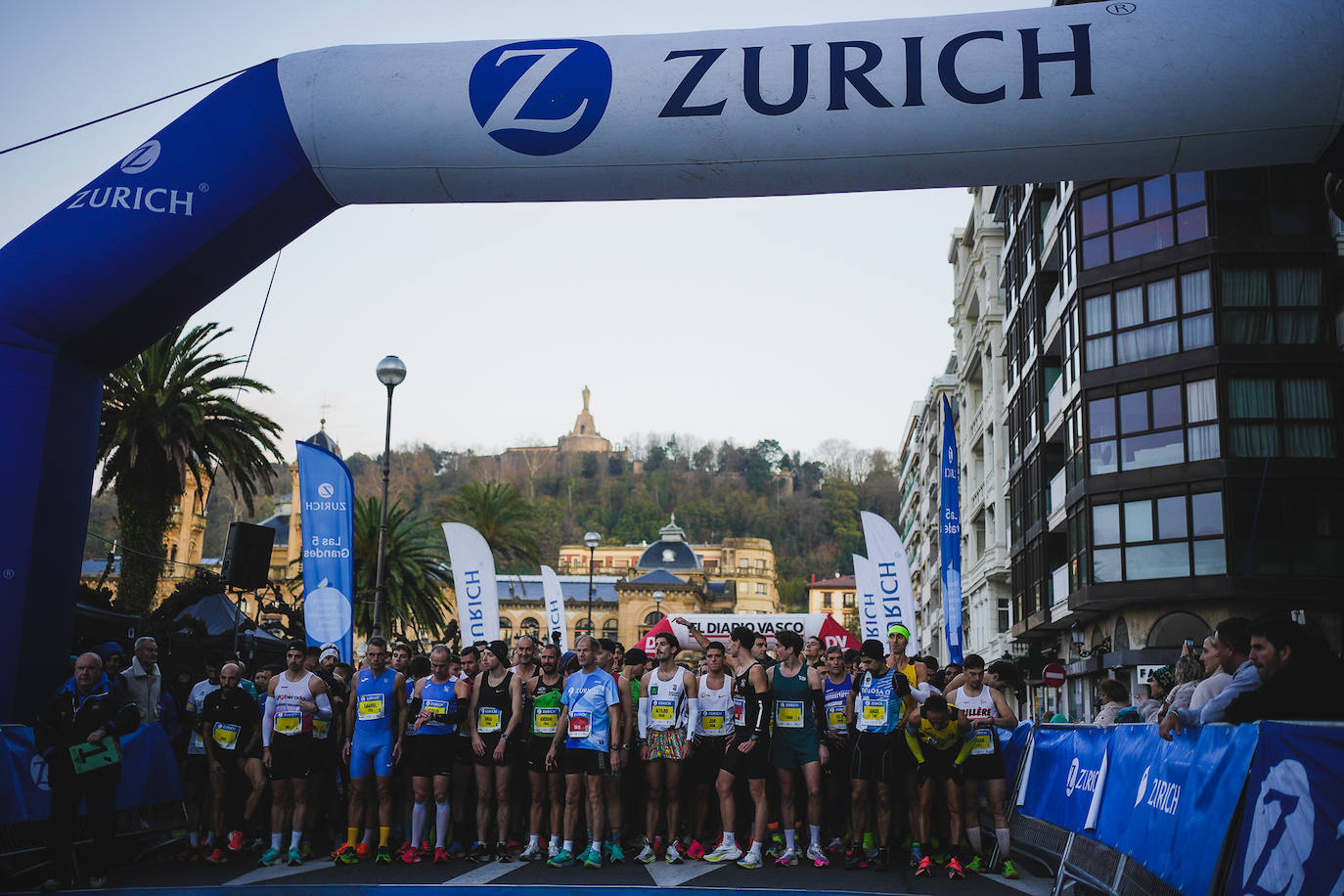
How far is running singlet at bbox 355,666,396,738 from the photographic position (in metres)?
11.2

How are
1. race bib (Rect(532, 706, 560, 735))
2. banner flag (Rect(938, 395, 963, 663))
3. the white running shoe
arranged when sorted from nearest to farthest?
the white running shoe < race bib (Rect(532, 706, 560, 735)) < banner flag (Rect(938, 395, 963, 663))

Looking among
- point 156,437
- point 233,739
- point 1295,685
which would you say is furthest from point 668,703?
point 156,437

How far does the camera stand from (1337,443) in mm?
24984

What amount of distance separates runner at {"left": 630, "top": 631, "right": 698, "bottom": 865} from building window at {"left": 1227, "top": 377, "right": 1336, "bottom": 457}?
18.5 m

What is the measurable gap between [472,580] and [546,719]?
11.7 metres

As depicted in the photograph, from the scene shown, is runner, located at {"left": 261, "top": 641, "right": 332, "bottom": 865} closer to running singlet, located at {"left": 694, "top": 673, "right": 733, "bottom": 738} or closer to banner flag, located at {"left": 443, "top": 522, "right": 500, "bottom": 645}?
running singlet, located at {"left": 694, "top": 673, "right": 733, "bottom": 738}

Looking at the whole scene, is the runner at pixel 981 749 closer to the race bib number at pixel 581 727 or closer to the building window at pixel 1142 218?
the race bib number at pixel 581 727

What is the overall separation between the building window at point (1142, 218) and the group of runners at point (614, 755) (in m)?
19.0

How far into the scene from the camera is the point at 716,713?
11.2 metres

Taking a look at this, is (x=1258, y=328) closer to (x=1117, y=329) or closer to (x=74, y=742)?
(x=1117, y=329)

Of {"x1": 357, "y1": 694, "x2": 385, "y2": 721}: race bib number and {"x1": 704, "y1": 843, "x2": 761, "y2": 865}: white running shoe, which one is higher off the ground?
{"x1": 357, "y1": 694, "x2": 385, "y2": 721}: race bib number

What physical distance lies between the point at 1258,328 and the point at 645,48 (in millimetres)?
21402

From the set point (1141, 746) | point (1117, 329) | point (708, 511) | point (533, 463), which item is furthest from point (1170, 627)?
point (533, 463)

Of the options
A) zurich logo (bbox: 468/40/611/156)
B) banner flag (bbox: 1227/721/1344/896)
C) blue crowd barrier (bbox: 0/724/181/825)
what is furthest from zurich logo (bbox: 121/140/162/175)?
banner flag (bbox: 1227/721/1344/896)
